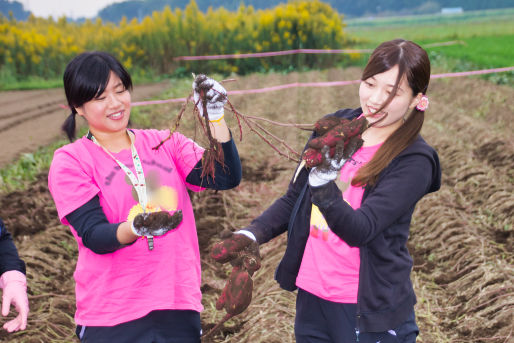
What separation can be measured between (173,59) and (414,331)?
10.4 meters

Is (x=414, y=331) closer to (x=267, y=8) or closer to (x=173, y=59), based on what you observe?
(x=173, y=59)

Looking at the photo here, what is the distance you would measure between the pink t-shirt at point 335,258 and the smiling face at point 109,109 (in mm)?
635

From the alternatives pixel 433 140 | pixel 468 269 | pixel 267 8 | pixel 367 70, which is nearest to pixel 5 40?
pixel 433 140

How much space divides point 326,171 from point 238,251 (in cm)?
36

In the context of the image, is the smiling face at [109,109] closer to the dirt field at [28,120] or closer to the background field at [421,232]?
the background field at [421,232]

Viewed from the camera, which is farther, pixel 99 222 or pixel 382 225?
pixel 99 222

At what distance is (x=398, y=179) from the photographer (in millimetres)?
1341

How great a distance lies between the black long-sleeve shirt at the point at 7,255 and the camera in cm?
157

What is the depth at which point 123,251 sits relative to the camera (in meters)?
1.55

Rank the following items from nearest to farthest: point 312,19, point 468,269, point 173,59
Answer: point 468,269
point 173,59
point 312,19

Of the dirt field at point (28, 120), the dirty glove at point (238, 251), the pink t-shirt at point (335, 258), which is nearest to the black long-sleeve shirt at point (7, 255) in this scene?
the dirty glove at point (238, 251)

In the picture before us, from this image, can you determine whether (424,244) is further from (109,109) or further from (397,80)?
(109,109)

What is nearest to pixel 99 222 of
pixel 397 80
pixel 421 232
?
pixel 397 80

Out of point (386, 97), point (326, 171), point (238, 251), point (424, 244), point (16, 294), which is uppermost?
point (386, 97)
